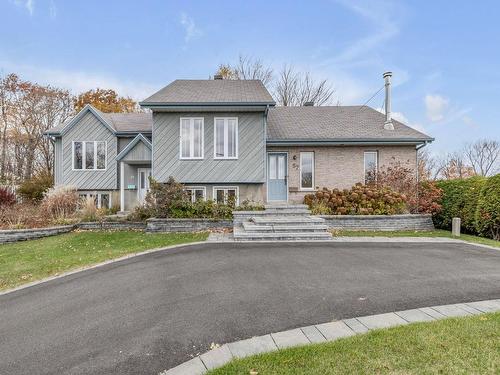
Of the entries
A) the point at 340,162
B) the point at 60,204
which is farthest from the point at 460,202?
the point at 60,204

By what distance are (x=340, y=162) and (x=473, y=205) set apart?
5737 millimetres

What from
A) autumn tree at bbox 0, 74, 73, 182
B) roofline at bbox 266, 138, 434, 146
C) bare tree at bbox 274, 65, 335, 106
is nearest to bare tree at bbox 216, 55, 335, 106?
bare tree at bbox 274, 65, 335, 106

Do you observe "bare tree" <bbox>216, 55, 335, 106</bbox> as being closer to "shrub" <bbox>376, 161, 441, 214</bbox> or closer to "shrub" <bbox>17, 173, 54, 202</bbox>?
"shrub" <bbox>376, 161, 441, 214</bbox>

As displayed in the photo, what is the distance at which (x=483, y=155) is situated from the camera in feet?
108

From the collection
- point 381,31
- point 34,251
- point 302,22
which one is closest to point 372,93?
point 381,31

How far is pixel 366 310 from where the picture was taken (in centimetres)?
398

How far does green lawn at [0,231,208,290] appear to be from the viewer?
6523 mm

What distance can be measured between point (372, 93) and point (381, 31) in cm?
490

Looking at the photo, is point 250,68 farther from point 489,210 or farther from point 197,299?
point 197,299

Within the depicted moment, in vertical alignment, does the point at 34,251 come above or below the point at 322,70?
below

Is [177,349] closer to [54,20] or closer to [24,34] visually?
[54,20]

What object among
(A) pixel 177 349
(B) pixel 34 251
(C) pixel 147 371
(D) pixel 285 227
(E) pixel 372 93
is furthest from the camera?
(E) pixel 372 93

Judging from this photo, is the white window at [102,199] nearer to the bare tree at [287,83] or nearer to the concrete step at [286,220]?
the concrete step at [286,220]

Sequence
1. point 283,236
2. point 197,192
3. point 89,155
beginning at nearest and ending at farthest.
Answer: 1. point 283,236
2. point 197,192
3. point 89,155
